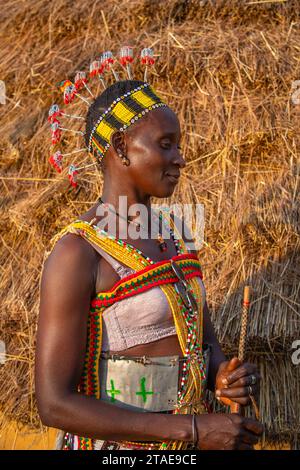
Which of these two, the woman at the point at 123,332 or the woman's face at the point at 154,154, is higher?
the woman's face at the point at 154,154

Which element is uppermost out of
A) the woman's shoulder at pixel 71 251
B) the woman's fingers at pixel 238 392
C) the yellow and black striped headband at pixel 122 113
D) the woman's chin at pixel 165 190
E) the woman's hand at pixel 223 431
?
the yellow and black striped headband at pixel 122 113

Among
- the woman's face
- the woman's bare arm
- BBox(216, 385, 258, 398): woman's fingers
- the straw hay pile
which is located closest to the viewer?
the woman's bare arm

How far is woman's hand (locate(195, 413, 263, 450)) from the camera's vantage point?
2.13 meters

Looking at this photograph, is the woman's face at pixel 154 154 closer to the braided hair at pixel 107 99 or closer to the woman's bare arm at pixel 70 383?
the braided hair at pixel 107 99

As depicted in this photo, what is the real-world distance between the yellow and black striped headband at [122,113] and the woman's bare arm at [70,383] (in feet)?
1.74

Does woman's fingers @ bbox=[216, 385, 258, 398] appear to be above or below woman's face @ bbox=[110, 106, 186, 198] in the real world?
below

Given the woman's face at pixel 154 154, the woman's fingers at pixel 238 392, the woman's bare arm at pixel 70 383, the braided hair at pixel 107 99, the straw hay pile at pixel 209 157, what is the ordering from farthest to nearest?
the straw hay pile at pixel 209 157, the braided hair at pixel 107 99, the woman's face at pixel 154 154, the woman's fingers at pixel 238 392, the woman's bare arm at pixel 70 383

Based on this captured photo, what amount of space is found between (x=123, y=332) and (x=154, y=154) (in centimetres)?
58

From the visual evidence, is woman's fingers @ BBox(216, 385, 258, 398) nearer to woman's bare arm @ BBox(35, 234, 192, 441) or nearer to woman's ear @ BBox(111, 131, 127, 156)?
woman's bare arm @ BBox(35, 234, 192, 441)

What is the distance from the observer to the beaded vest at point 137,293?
2.27 meters

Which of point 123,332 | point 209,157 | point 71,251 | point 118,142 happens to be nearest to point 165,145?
point 118,142

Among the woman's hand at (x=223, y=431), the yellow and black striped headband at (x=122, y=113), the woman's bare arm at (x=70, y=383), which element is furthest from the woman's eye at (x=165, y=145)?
the woman's hand at (x=223, y=431)

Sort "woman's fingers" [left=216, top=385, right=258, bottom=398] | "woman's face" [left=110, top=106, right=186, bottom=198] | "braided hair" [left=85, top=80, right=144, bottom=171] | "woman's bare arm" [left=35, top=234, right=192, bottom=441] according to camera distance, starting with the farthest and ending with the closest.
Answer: "braided hair" [left=85, top=80, right=144, bottom=171], "woman's face" [left=110, top=106, right=186, bottom=198], "woman's fingers" [left=216, top=385, right=258, bottom=398], "woman's bare arm" [left=35, top=234, right=192, bottom=441]

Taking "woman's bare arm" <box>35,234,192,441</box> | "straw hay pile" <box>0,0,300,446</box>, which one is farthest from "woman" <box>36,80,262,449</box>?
"straw hay pile" <box>0,0,300,446</box>
